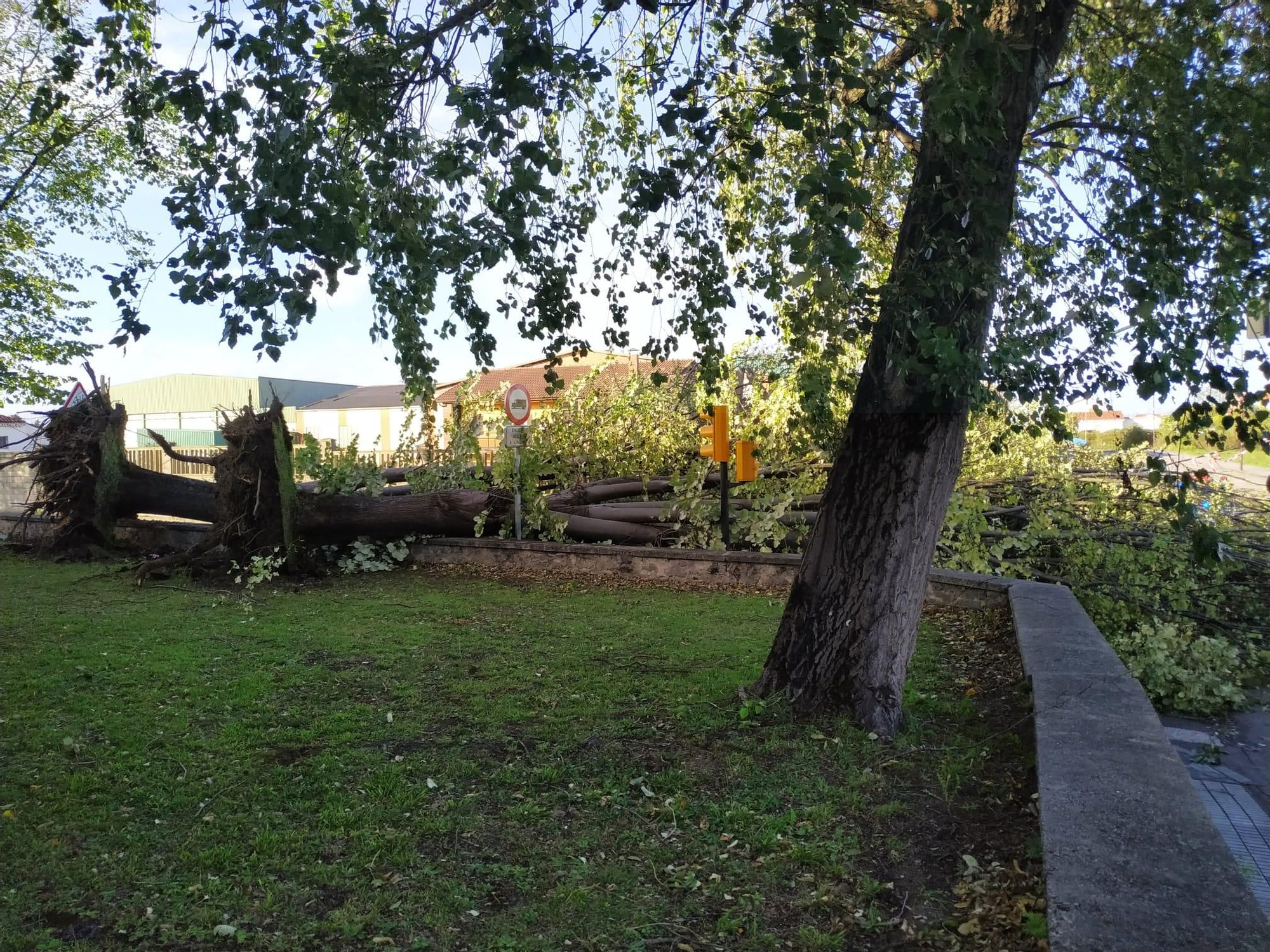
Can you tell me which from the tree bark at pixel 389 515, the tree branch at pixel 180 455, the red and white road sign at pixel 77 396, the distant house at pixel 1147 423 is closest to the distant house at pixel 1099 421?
the distant house at pixel 1147 423

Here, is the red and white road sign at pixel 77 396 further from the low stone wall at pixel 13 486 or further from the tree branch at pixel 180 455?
the low stone wall at pixel 13 486

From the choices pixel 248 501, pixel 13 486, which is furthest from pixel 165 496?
pixel 13 486

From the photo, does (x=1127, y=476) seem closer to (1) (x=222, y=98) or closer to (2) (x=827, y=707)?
(2) (x=827, y=707)

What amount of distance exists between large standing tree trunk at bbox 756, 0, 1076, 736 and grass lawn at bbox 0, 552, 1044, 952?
322mm

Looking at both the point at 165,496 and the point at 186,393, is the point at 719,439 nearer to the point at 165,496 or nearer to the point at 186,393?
the point at 165,496

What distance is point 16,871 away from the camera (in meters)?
3.10

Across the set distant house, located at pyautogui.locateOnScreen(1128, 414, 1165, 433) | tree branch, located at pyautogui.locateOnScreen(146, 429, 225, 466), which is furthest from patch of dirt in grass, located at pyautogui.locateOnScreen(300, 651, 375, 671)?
distant house, located at pyautogui.locateOnScreen(1128, 414, 1165, 433)

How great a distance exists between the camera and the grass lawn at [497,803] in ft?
9.36

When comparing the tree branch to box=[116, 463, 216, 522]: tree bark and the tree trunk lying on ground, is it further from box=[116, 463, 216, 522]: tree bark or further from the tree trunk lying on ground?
box=[116, 463, 216, 522]: tree bark

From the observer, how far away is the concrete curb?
7.39 ft

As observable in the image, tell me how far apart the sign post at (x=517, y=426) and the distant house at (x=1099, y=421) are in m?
6.16

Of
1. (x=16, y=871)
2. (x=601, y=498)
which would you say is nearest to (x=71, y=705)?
(x=16, y=871)

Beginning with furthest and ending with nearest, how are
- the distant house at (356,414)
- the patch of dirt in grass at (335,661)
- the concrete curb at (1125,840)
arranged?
the distant house at (356,414) < the patch of dirt in grass at (335,661) < the concrete curb at (1125,840)

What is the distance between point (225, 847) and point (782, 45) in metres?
3.36
